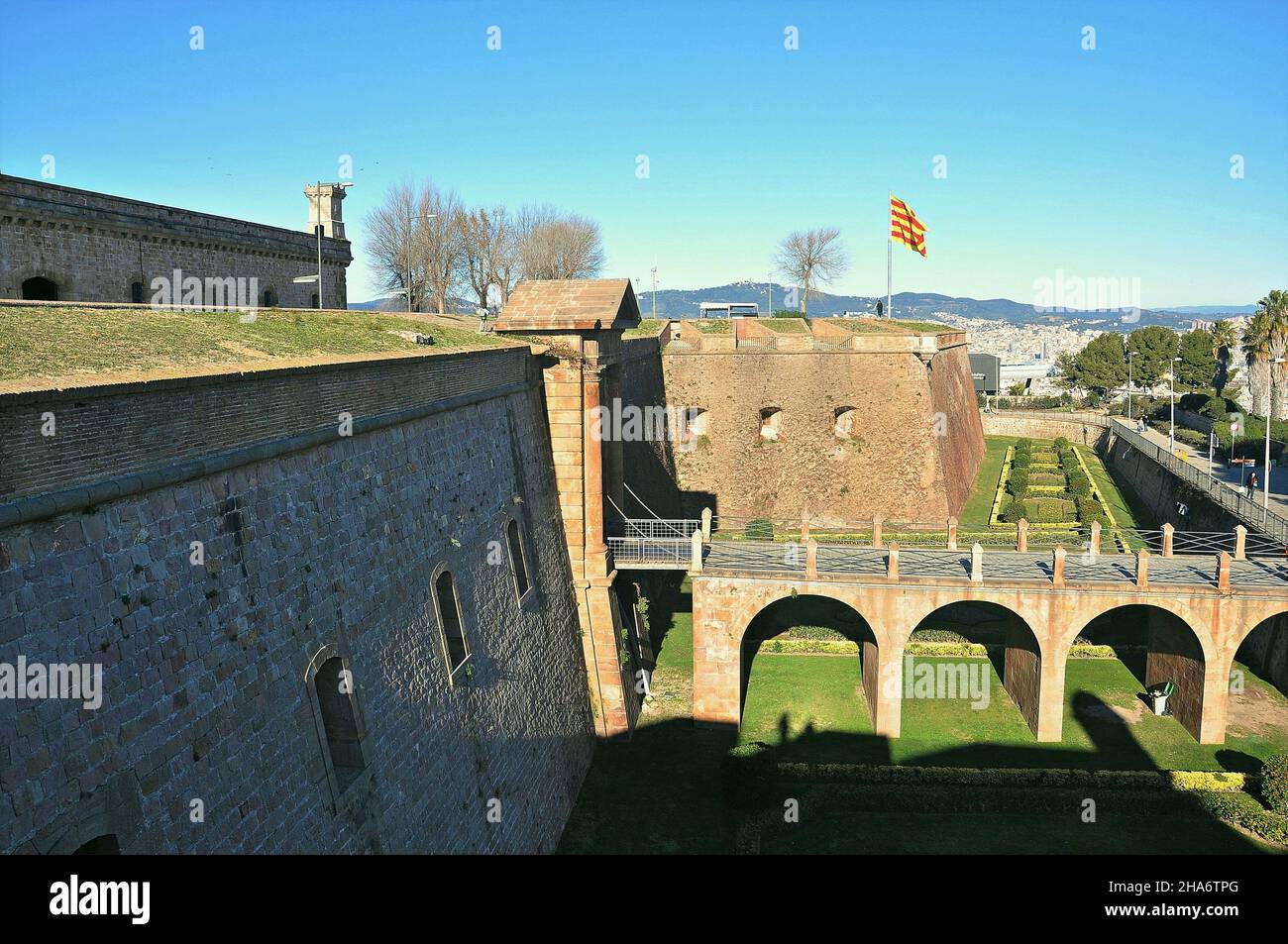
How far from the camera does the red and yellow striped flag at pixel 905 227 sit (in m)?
40.9

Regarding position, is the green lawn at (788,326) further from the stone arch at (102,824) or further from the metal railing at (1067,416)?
the stone arch at (102,824)

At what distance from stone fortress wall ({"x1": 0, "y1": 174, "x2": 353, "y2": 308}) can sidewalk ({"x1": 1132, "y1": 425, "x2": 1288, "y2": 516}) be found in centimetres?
2909

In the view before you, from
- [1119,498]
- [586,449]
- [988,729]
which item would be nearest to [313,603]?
[586,449]

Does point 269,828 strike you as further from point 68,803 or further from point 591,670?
point 591,670

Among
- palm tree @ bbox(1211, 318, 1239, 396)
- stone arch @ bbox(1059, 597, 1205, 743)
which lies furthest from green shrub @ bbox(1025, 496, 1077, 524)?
palm tree @ bbox(1211, 318, 1239, 396)

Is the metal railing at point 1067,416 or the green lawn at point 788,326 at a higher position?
the green lawn at point 788,326

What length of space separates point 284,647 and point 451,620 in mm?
4562

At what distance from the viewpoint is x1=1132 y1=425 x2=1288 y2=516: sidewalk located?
31211mm

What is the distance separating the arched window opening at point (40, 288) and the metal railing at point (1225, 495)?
2806 centimetres

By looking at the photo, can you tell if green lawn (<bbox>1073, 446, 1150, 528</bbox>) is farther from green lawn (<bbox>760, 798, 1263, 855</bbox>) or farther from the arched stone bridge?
green lawn (<bbox>760, 798, 1263, 855</bbox>)

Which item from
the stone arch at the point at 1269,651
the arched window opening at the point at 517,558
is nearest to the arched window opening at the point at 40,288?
the arched window opening at the point at 517,558

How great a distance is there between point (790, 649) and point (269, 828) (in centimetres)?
1892

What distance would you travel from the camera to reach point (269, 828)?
9.23m

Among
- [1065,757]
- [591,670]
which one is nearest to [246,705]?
[591,670]
